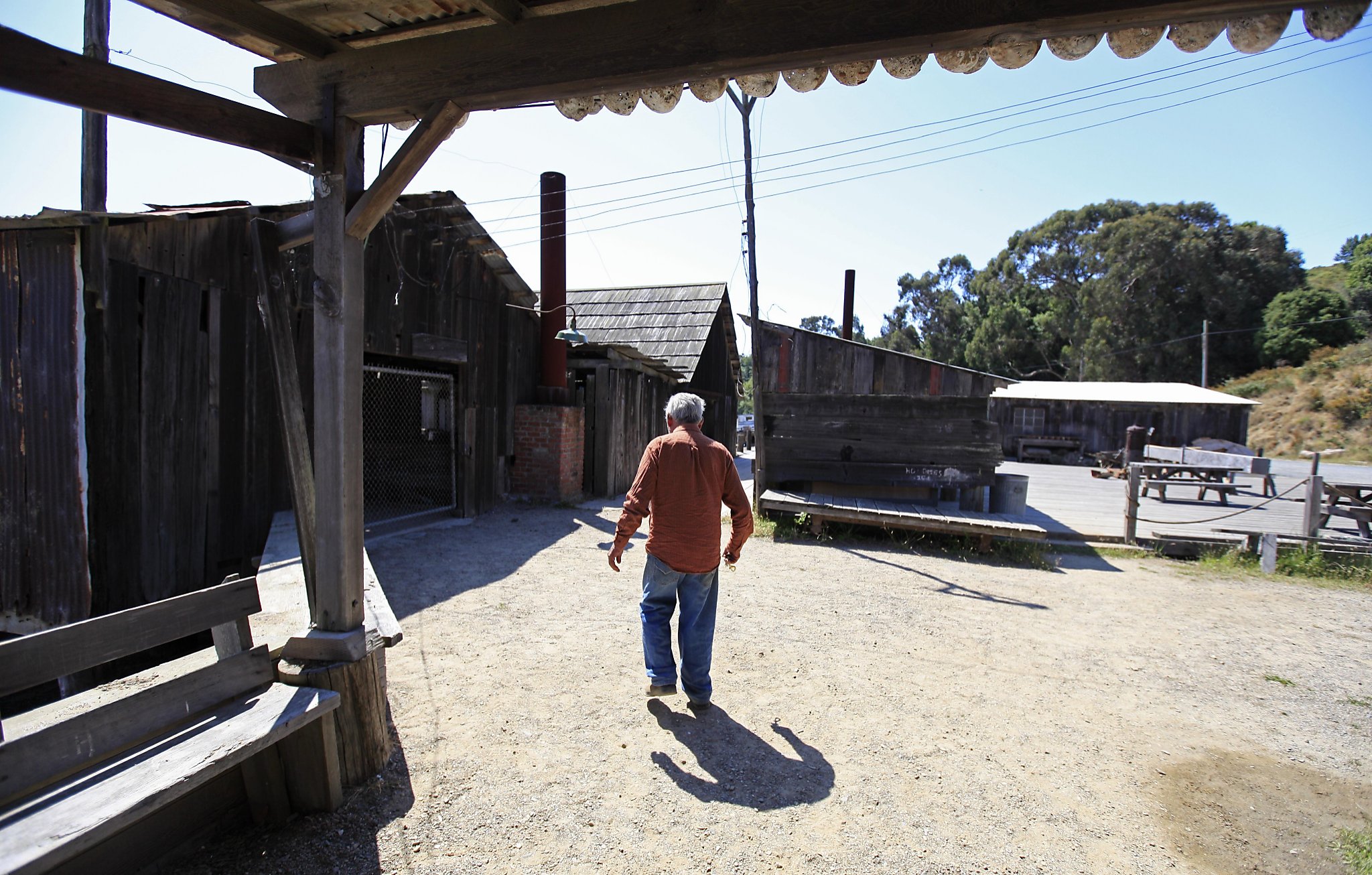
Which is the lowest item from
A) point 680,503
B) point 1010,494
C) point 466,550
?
point 466,550

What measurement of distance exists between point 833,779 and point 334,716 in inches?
88.1

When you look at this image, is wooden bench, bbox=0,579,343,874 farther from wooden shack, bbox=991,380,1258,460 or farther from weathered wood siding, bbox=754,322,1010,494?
wooden shack, bbox=991,380,1258,460

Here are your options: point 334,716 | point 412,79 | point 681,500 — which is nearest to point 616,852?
point 334,716

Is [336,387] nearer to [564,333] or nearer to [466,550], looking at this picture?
[466,550]

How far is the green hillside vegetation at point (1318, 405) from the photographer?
28.8 metres

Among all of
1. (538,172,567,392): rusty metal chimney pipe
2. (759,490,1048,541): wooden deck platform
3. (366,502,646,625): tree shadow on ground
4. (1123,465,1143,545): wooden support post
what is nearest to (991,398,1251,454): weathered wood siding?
(1123,465,1143,545): wooden support post

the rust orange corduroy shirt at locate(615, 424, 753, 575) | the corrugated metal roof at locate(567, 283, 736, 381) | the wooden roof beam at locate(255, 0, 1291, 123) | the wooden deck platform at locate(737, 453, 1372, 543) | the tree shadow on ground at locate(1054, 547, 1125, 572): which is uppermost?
the corrugated metal roof at locate(567, 283, 736, 381)

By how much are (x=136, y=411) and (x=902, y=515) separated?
783 cm

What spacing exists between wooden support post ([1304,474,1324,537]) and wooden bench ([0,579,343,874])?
1060cm

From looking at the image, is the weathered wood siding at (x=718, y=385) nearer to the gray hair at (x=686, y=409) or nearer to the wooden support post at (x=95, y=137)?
the wooden support post at (x=95, y=137)

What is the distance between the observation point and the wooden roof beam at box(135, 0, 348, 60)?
2713mm

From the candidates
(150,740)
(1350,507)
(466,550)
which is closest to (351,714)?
(150,740)

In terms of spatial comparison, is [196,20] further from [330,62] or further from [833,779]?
[833,779]

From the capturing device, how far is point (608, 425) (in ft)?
40.7
